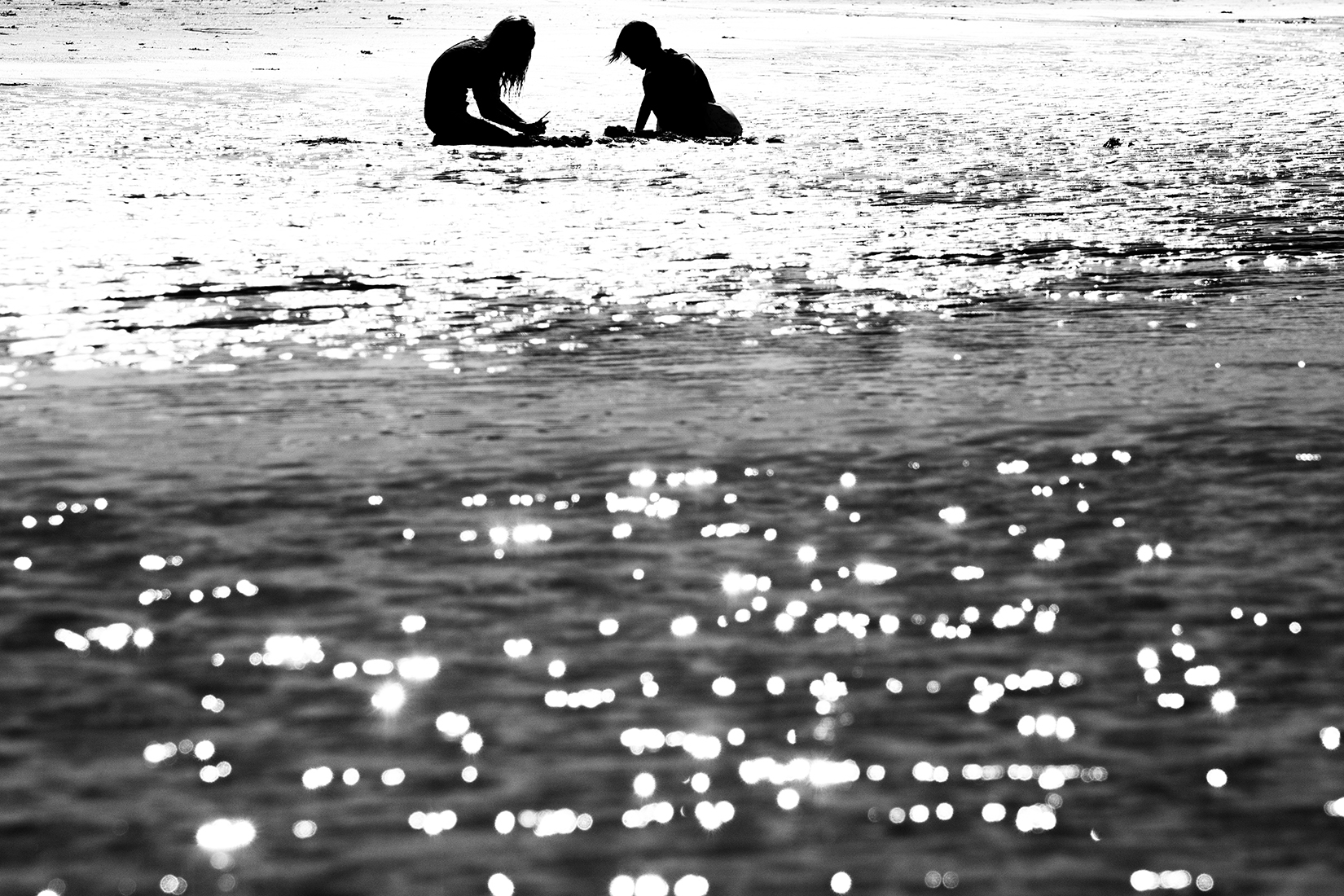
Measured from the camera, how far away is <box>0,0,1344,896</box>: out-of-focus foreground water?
8.02 ft

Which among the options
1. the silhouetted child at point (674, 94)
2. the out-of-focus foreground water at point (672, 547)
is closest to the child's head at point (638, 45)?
the silhouetted child at point (674, 94)

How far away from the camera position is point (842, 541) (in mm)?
3705

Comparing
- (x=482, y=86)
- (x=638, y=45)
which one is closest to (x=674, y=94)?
(x=638, y=45)

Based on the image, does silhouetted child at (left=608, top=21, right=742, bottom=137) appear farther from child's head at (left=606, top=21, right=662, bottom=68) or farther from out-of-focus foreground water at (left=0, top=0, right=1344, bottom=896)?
out-of-focus foreground water at (left=0, top=0, right=1344, bottom=896)

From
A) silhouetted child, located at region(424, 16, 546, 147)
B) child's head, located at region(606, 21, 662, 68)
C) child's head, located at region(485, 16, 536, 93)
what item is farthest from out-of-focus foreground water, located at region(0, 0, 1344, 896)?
child's head, located at region(606, 21, 662, 68)

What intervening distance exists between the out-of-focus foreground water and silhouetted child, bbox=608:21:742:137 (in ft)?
11.8

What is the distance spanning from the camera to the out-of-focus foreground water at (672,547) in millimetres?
2445

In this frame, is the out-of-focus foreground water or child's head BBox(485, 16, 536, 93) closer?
the out-of-focus foreground water

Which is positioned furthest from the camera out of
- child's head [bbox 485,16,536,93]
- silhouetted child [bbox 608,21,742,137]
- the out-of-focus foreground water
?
silhouetted child [bbox 608,21,742,137]

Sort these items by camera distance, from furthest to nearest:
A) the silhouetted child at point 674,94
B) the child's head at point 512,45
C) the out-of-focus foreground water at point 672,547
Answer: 1. the silhouetted child at point 674,94
2. the child's head at point 512,45
3. the out-of-focus foreground water at point 672,547

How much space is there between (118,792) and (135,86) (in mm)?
14581

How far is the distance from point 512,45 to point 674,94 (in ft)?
3.45

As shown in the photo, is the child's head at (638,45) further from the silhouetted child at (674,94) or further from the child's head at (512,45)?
the child's head at (512,45)

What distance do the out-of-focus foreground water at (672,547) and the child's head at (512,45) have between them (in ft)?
11.6
